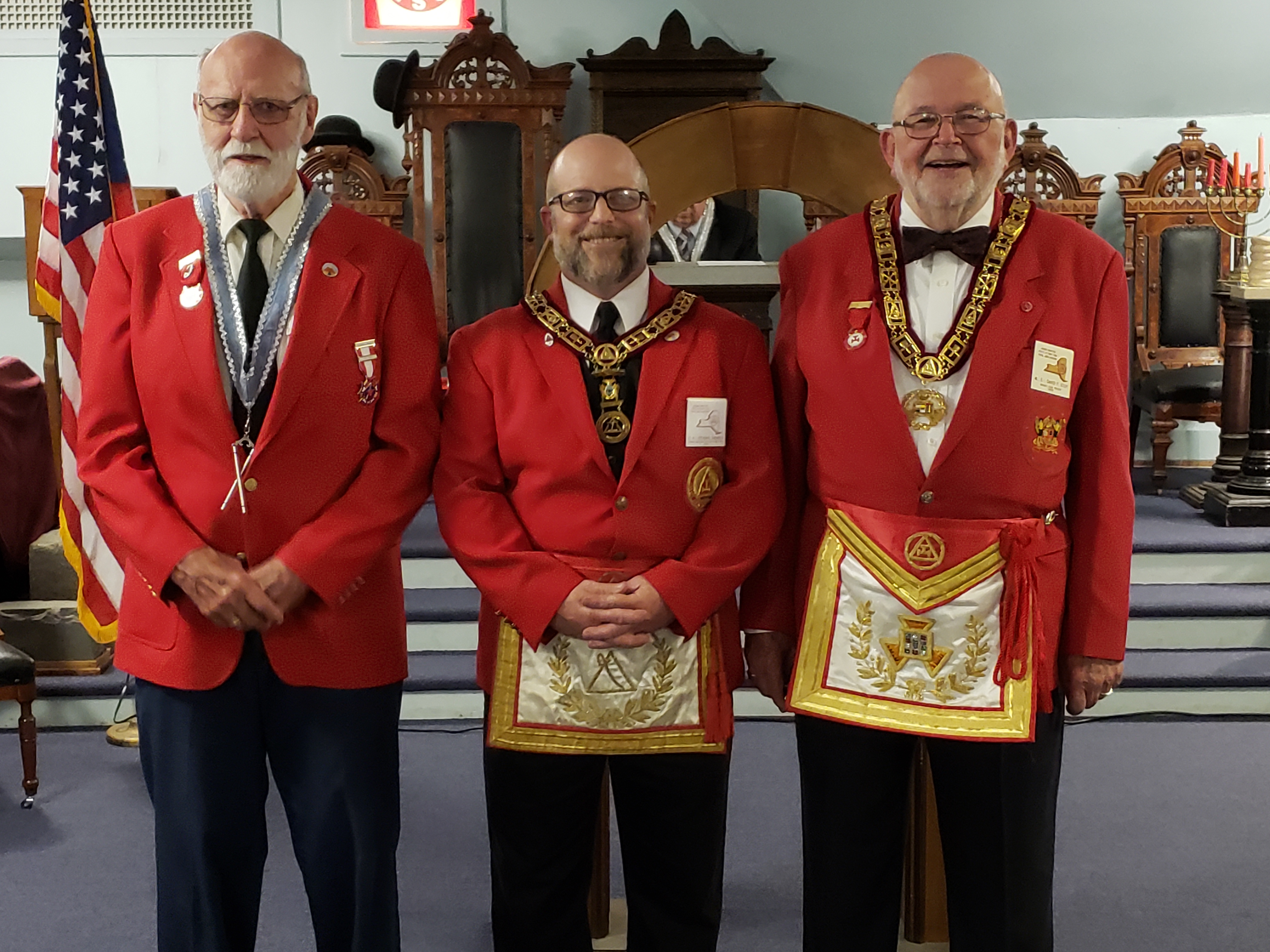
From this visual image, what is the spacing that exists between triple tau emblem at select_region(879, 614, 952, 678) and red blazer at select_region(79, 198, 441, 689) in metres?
0.73

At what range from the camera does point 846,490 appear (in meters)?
1.95

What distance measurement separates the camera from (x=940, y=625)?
6.23ft

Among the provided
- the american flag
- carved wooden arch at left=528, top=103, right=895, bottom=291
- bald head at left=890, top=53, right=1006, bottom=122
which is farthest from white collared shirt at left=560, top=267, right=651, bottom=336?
the american flag

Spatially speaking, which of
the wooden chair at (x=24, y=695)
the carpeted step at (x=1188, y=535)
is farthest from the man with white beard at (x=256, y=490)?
the carpeted step at (x=1188, y=535)

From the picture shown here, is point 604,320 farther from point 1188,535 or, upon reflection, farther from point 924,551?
point 1188,535

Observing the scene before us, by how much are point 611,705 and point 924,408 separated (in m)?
0.63

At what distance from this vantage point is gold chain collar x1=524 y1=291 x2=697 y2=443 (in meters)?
1.99

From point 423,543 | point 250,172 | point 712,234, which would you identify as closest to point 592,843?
point 250,172

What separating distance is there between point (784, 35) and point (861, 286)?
5355 millimetres

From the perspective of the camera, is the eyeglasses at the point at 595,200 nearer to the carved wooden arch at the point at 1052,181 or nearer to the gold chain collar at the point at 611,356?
the gold chain collar at the point at 611,356

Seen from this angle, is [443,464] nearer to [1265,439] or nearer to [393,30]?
[1265,439]

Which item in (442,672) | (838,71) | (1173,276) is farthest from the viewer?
(838,71)

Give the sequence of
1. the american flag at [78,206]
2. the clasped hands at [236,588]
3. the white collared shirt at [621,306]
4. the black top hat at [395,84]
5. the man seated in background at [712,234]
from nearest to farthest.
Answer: the clasped hands at [236,588], the white collared shirt at [621,306], the american flag at [78,206], the man seated in background at [712,234], the black top hat at [395,84]

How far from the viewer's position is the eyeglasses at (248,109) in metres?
1.84
